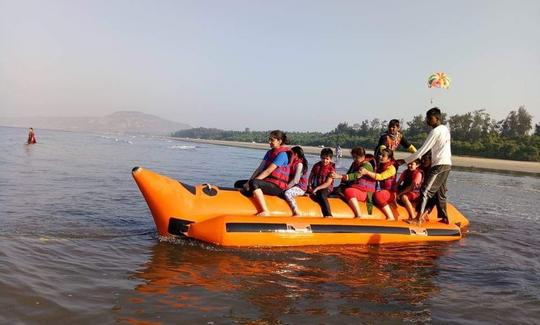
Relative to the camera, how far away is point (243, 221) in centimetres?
603

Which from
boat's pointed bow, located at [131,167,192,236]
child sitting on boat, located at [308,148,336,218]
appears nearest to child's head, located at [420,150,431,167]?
child sitting on boat, located at [308,148,336,218]

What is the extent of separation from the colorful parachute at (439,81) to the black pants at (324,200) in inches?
137

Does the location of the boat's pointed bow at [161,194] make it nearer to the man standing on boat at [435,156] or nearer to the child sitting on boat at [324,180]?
the child sitting on boat at [324,180]

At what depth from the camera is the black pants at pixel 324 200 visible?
6.83 metres

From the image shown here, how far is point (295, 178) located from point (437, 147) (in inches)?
89.9

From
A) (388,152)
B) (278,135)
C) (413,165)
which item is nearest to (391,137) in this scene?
(388,152)

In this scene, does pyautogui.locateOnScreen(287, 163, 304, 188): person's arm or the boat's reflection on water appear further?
pyautogui.locateOnScreen(287, 163, 304, 188): person's arm

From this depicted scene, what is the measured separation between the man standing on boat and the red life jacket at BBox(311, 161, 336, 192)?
127 centimetres

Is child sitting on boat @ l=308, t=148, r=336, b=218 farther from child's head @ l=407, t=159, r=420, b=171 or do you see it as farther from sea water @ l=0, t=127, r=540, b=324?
child's head @ l=407, t=159, r=420, b=171

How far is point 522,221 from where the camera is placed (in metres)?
9.97

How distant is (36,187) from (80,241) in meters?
5.22

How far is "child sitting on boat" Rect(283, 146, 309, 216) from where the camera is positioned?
666 cm

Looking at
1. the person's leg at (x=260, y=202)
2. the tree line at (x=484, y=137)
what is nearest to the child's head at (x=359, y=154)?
the person's leg at (x=260, y=202)

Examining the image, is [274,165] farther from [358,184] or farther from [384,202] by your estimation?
[384,202]
